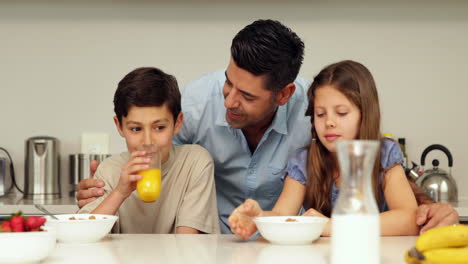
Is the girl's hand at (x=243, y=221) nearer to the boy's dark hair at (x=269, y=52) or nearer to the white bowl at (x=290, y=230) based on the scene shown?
the white bowl at (x=290, y=230)

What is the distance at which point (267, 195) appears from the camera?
238 cm

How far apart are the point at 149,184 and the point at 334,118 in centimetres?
55

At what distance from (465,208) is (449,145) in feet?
2.10

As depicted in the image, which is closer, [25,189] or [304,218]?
[304,218]

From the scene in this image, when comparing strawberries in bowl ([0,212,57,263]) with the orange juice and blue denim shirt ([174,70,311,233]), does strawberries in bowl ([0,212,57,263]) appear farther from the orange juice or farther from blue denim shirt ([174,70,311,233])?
blue denim shirt ([174,70,311,233])

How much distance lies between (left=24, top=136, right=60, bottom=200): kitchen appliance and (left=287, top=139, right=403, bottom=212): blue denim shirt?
1.54 m

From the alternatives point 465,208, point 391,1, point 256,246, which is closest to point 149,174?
point 256,246

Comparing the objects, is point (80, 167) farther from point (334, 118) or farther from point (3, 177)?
point (334, 118)

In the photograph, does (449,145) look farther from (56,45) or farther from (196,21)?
(56,45)

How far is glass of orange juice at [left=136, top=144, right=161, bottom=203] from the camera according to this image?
1695 millimetres

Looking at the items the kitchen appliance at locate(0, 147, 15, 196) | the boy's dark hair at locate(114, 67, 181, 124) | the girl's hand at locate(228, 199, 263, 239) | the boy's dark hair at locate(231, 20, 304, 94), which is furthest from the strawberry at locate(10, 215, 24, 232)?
the kitchen appliance at locate(0, 147, 15, 196)

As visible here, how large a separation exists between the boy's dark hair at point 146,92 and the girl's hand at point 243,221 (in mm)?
610

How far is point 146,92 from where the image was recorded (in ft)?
6.55

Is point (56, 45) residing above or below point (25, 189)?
above
